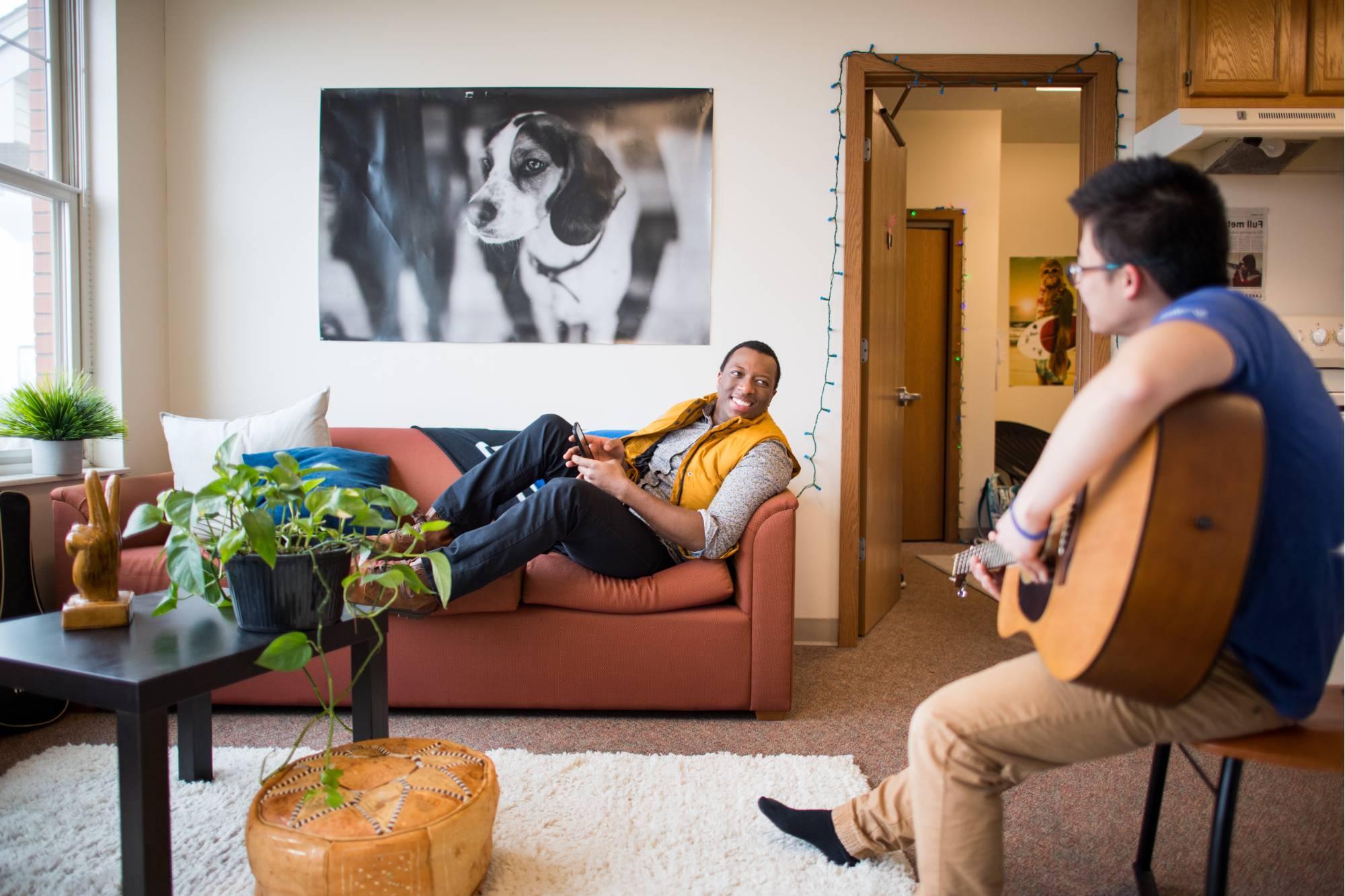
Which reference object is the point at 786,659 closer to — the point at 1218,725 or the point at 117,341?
the point at 1218,725

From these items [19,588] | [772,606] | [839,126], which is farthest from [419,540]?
[839,126]

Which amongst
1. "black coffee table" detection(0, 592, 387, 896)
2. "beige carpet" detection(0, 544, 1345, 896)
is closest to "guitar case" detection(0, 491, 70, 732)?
"beige carpet" detection(0, 544, 1345, 896)

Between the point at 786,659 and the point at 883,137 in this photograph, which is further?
the point at 883,137

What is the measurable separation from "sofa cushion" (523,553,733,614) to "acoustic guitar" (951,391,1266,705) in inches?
56.7

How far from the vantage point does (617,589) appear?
7.75 feet

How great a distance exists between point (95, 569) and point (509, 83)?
7.75 feet

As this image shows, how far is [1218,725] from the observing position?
1096 mm

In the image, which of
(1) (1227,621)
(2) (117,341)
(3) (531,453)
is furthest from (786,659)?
(2) (117,341)

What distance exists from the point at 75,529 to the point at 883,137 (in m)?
3.10

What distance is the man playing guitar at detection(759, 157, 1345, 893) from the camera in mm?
974

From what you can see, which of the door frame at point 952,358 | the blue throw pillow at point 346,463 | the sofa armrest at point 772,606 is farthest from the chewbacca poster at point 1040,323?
the blue throw pillow at point 346,463

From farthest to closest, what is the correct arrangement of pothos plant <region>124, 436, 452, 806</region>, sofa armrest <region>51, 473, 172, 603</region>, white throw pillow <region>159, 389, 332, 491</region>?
white throw pillow <region>159, 389, 332, 491</region> < sofa armrest <region>51, 473, 172, 603</region> < pothos plant <region>124, 436, 452, 806</region>

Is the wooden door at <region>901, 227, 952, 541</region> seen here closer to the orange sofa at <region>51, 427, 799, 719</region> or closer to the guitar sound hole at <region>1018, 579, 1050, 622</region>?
the orange sofa at <region>51, 427, 799, 719</region>

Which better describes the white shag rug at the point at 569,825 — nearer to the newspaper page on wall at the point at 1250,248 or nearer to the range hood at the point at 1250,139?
the range hood at the point at 1250,139
